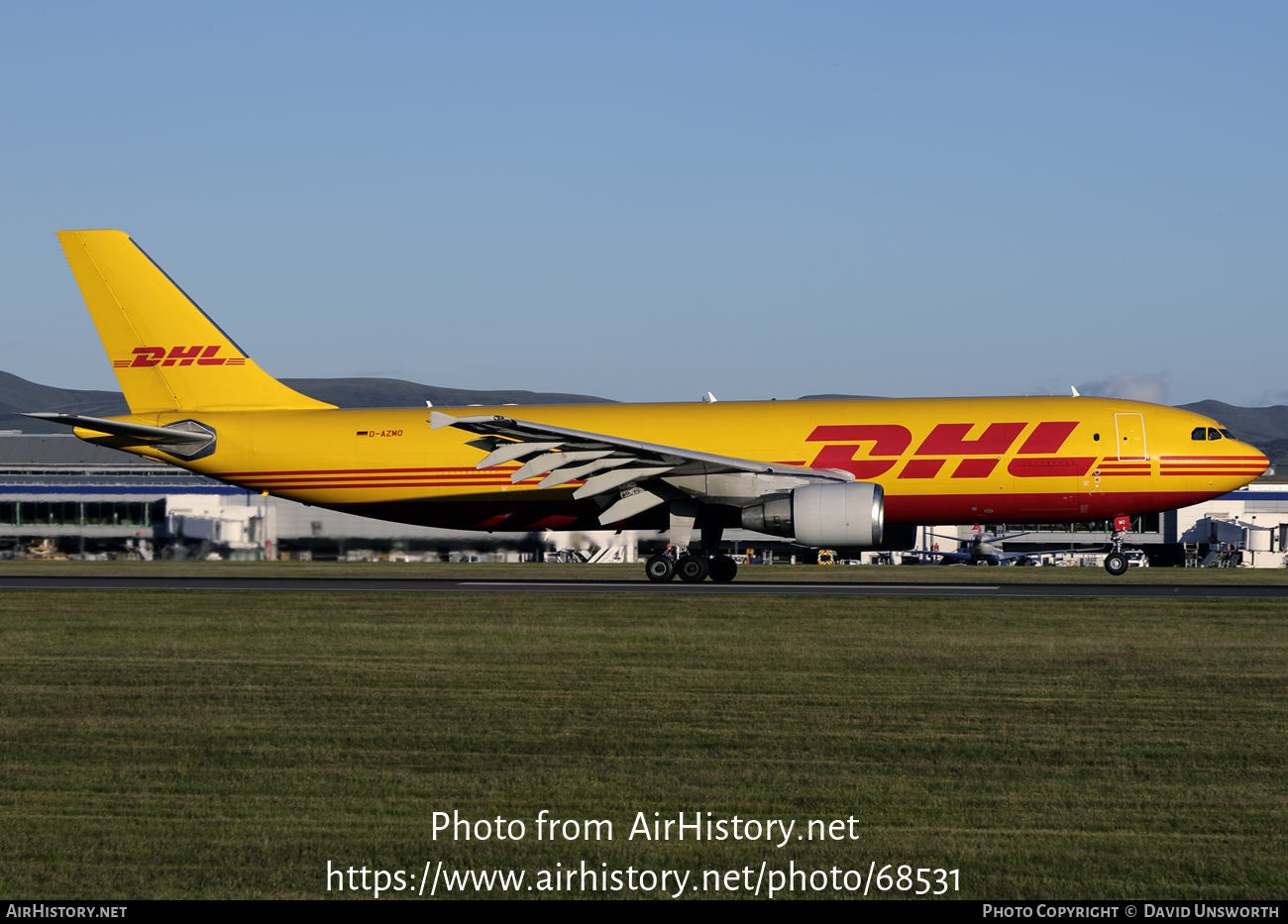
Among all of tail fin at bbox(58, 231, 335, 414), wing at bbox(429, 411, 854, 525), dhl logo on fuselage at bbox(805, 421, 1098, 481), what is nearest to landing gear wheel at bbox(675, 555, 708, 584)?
wing at bbox(429, 411, 854, 525)

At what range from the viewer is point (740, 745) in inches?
409

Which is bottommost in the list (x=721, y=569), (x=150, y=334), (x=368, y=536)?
(x=721, y=569)

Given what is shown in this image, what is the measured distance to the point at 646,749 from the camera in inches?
406

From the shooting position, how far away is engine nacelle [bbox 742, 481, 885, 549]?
88.9 ft

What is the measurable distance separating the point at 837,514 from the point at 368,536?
23612mm

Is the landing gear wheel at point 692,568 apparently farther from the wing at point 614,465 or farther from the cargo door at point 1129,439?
the cargo door at point 1129,439

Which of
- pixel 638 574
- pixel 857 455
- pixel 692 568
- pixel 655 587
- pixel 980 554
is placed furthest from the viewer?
pixel 980 554

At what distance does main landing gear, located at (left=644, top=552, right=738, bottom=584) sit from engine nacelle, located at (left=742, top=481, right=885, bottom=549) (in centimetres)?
348

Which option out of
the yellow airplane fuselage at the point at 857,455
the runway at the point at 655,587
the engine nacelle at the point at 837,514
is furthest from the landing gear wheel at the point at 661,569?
the engine nacelle at the point at 837,514

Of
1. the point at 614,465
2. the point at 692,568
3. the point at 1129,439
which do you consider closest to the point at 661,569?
the point at 692,568

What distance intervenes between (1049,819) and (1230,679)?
7346 mm

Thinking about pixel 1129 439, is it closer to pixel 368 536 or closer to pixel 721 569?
pixel 721 569
